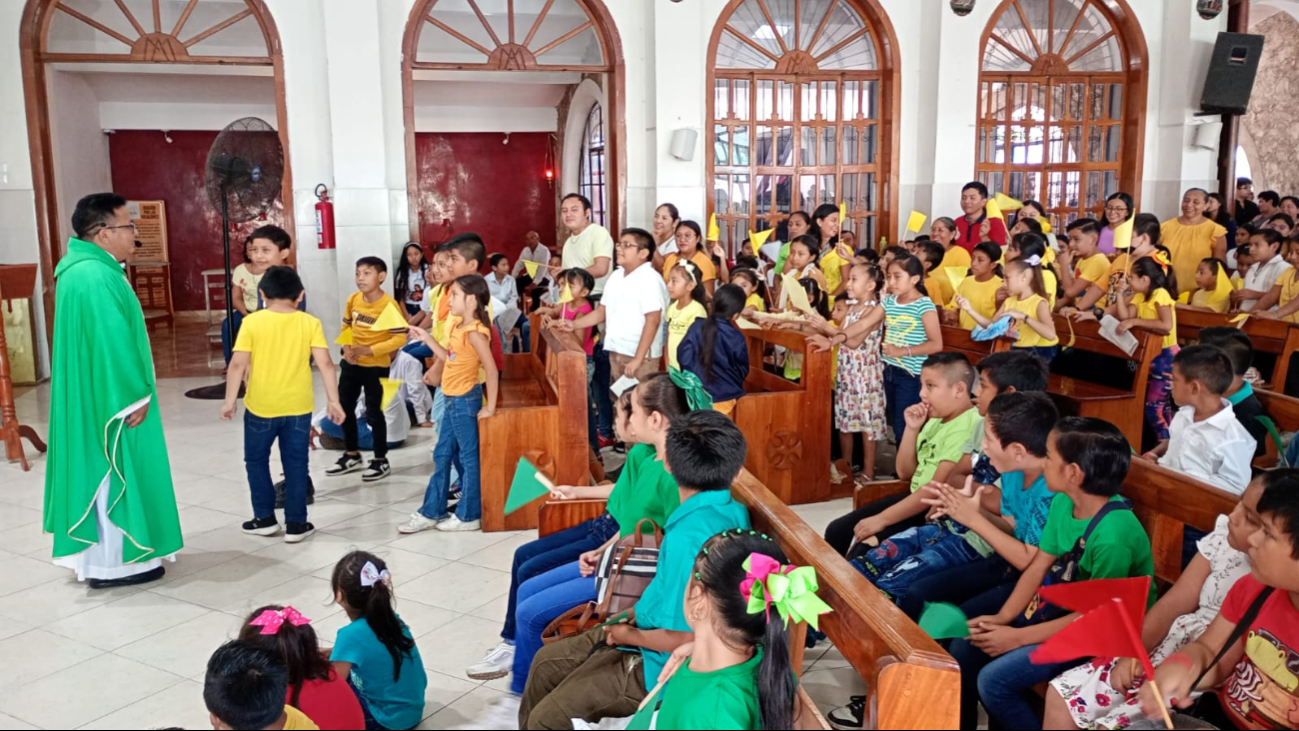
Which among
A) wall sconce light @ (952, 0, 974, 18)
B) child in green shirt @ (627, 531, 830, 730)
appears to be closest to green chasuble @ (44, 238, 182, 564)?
child in green shirt @ (627, 531, 830, 730)

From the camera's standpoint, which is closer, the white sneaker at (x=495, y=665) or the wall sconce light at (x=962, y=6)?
the white sneaker at (x=495, y=665)

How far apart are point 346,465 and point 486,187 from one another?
954 centimetres

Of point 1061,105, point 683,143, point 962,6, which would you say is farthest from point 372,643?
point 1061,105

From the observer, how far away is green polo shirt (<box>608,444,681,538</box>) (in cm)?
297

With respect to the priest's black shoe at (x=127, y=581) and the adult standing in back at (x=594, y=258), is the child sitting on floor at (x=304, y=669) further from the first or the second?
the adult standing in back at (x=594, y=258)

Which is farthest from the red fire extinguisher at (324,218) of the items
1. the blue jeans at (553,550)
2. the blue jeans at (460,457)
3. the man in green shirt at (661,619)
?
the man in green shirt at (661,619)

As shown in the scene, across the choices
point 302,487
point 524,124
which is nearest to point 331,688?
point 302,487

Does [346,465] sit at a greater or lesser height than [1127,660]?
lesser

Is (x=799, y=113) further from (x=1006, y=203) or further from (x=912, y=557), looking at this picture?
(x=912, y=557)

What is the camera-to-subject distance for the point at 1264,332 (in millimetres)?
5676

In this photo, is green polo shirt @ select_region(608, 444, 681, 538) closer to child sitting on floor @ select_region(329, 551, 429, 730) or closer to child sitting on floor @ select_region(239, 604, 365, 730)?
child sitting on floor @ select_region(329, 551, 429, 730)

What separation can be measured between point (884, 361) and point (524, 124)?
10294mm

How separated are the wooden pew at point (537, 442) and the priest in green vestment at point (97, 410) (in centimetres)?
144

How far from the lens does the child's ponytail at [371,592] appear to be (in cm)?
281
